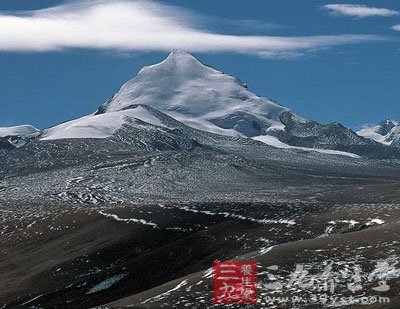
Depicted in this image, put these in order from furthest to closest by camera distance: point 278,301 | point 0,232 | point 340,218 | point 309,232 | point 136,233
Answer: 1. point 0,232
2. point 136,233
3. point 340,218
4. point 309,232
5. point 278,301

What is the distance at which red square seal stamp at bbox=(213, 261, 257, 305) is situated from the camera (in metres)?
44.4

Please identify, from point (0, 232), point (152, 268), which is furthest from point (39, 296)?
point (0, 232)

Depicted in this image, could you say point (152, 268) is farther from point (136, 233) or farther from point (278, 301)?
point (278, 301)

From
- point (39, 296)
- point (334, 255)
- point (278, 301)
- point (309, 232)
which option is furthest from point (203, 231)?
point (278, 301)

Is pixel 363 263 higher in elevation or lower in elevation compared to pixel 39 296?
higher

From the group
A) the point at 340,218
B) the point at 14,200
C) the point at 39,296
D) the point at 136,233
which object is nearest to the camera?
the point at 39,296

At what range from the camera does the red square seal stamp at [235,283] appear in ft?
146

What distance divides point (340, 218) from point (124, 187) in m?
101

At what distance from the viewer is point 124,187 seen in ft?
588

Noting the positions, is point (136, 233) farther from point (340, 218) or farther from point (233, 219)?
point (340, 218)

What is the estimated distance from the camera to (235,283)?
48.3 metres

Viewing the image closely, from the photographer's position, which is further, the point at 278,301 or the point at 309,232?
the point at 309,232

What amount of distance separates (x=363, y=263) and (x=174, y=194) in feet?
389

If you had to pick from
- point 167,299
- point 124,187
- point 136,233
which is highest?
point 167,299
